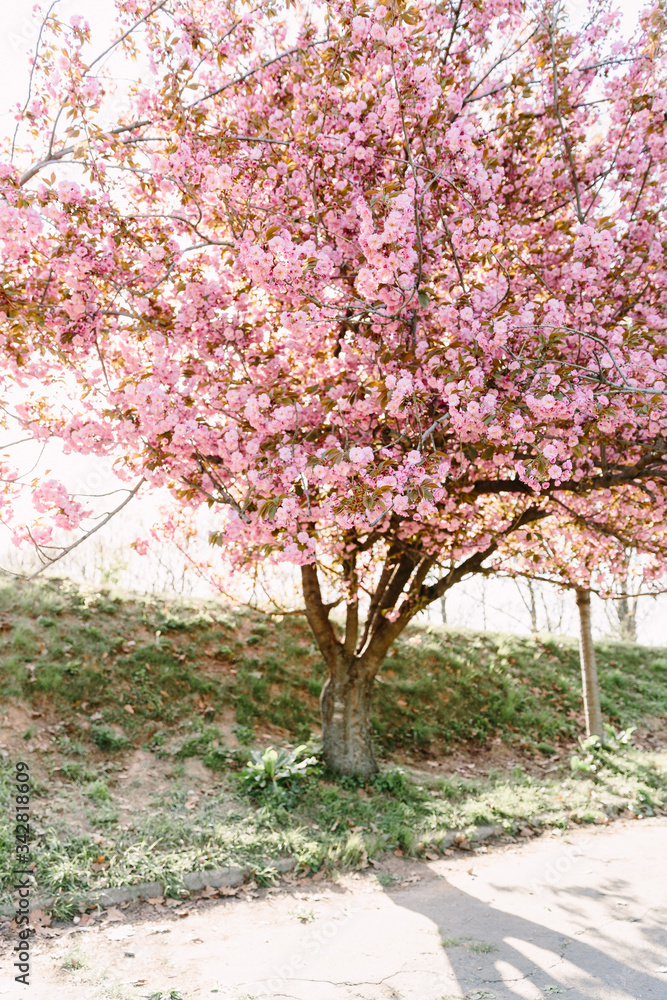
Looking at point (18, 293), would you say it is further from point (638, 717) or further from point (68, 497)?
point (638, 717)

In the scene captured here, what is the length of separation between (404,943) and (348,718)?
129 inches

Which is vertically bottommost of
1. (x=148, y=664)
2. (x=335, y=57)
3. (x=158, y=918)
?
(x=158, y=918)

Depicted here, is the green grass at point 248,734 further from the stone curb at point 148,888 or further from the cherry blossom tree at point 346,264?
the cherry blossom tree at point 346,264

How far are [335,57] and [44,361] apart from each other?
3.32m

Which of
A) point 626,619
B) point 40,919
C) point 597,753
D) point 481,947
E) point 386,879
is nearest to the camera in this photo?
point 481,947

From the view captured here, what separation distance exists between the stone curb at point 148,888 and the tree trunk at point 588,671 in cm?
564

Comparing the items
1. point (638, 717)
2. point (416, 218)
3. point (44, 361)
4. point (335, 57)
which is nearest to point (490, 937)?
point (416, 218)

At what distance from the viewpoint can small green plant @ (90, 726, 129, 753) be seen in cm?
712

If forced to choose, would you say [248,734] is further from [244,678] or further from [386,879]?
[386,879]

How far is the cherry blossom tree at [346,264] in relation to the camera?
4.22m

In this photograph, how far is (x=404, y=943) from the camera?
411 cm

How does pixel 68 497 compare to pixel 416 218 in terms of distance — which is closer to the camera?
pixel 416 218

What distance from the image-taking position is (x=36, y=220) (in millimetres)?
4207

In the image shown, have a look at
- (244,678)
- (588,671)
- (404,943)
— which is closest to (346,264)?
(404,943)
